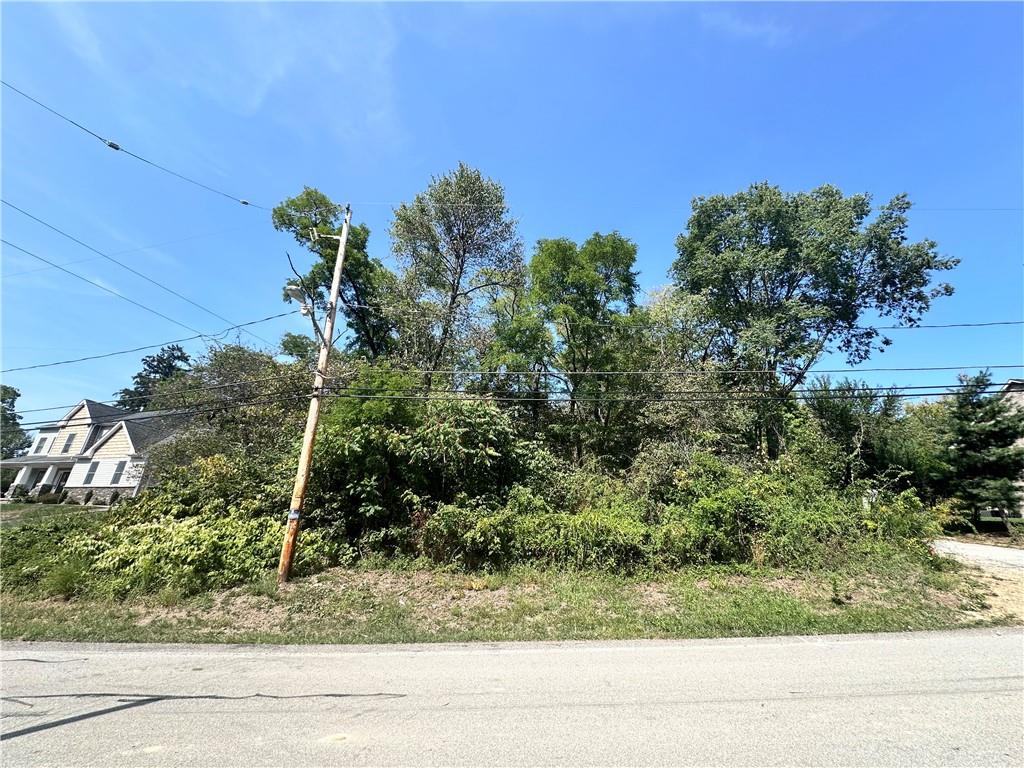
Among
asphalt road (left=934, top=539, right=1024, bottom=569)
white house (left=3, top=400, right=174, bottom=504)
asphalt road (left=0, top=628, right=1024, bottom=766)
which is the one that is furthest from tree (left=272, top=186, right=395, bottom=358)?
asphalt road (left=934, top=539, right=1024, bottom=569)

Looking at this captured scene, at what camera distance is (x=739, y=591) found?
27.9 ft

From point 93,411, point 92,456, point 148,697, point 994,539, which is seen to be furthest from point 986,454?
point 93,411

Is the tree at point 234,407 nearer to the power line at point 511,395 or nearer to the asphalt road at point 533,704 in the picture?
the power line at point 511,395

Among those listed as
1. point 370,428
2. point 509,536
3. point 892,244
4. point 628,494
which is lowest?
→ point 509,536

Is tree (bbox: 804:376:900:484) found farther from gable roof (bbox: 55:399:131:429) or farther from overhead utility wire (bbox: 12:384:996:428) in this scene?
gable roof (bbox: 55:399:131:429)

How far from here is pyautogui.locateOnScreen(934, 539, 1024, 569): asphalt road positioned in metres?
11.4

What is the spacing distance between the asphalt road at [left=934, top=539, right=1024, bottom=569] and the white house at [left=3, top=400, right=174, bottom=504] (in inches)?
1250

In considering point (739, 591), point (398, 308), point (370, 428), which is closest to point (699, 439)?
point (739, 591)

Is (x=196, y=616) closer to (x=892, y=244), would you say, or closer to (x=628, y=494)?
(x=628, y=494)

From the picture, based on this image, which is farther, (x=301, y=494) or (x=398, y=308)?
(x=398, y=308)

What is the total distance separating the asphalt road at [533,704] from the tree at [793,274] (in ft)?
47.3

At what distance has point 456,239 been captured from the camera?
800 inches

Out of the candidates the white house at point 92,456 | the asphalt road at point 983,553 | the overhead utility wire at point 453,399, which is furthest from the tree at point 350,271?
the asphalt road at point 983,553

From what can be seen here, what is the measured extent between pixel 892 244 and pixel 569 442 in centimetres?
1652
